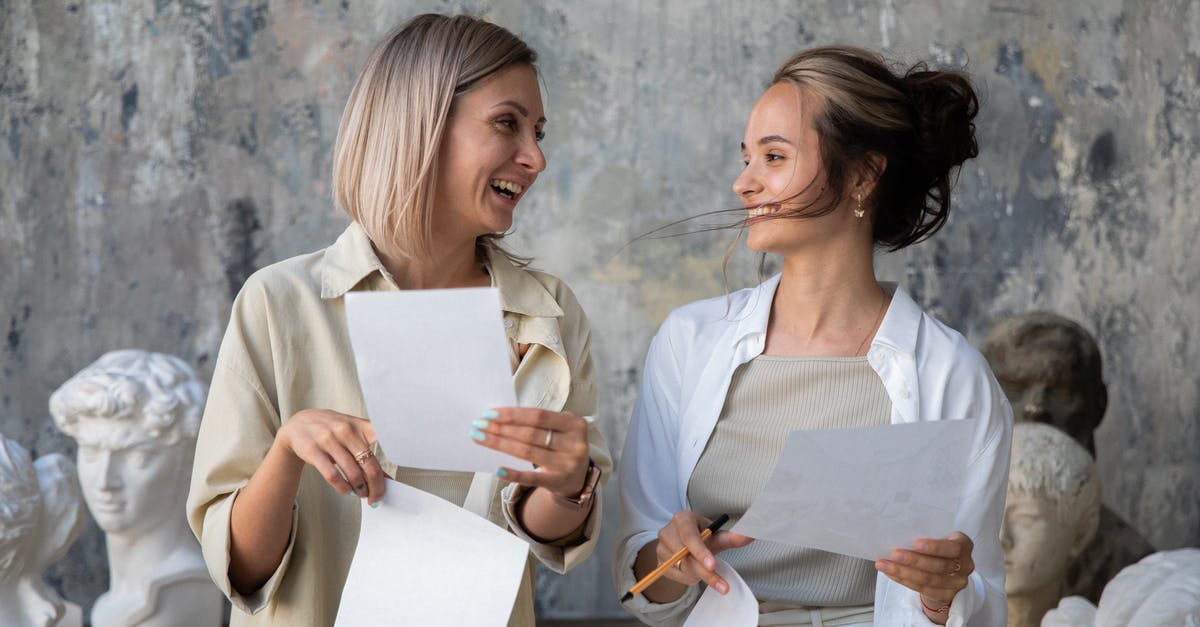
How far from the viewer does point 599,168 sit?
541 cm

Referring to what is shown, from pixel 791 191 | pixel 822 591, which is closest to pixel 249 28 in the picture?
pixel 791 191

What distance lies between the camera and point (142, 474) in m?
3.72

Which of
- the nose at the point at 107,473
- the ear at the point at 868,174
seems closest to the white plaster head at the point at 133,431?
the nose at the point at 107,473

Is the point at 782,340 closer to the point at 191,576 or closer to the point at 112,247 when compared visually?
the point at 191,576

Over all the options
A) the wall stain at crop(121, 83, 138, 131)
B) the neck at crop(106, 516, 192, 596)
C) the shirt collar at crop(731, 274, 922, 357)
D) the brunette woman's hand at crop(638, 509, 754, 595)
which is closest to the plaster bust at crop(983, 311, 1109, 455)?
the shirt collar at crop(731, 274, 922, 357)

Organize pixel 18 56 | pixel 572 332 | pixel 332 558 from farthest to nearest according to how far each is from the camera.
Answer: pixel 18 56 < pixel 572 332 < pixel 332 558

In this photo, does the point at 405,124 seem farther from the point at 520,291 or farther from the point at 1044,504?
the point at 1044,504

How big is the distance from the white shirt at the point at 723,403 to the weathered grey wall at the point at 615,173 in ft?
9.29

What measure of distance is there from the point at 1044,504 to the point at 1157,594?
80 centimetres

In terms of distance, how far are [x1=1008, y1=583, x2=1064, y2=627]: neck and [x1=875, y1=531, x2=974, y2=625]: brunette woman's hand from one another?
7.39ft

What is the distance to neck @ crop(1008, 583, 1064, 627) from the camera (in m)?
4.25

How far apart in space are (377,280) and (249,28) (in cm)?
355

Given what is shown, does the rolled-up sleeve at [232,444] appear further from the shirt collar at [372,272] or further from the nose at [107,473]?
the nose at [107,473]

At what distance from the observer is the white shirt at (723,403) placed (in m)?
2.33
